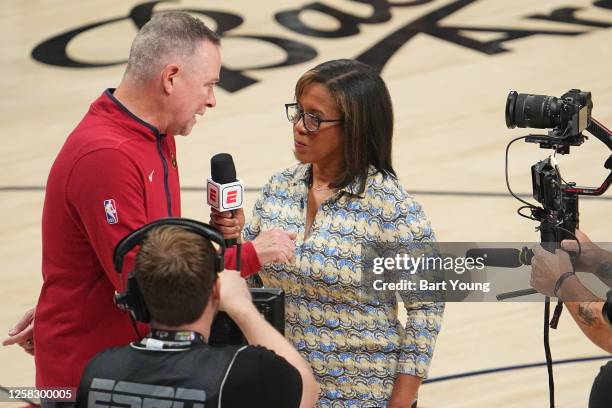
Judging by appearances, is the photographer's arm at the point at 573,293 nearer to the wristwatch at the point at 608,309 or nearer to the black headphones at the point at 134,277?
the wristwatch at the point at 608,309

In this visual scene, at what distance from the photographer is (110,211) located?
3205mm

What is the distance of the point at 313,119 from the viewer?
3717 mm

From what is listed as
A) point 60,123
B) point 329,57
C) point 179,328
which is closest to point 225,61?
point 329,57

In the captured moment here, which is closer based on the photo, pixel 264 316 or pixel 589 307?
pixel 264 316

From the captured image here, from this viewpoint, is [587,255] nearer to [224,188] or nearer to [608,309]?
[608,309]

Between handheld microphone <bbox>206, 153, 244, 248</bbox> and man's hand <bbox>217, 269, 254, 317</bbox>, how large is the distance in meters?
0.43

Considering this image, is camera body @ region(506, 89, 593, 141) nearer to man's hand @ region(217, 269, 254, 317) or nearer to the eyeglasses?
the eyeglasses

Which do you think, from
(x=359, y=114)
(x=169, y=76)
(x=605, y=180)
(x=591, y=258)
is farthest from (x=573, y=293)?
(x=169, y=76)

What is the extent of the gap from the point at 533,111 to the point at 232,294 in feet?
4.37

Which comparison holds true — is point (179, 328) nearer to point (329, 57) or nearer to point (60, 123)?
point (60, 123)

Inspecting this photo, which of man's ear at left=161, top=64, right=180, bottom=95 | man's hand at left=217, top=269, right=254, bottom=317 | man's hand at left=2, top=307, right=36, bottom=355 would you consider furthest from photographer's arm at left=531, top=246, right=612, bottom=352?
man's hand at left=2, top=307, right=36, bottom=355

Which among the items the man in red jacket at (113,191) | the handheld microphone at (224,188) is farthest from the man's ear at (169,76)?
the handheld microphone at (224,188)

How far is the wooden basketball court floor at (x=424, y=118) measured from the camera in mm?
5820

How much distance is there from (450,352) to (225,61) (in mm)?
4874
